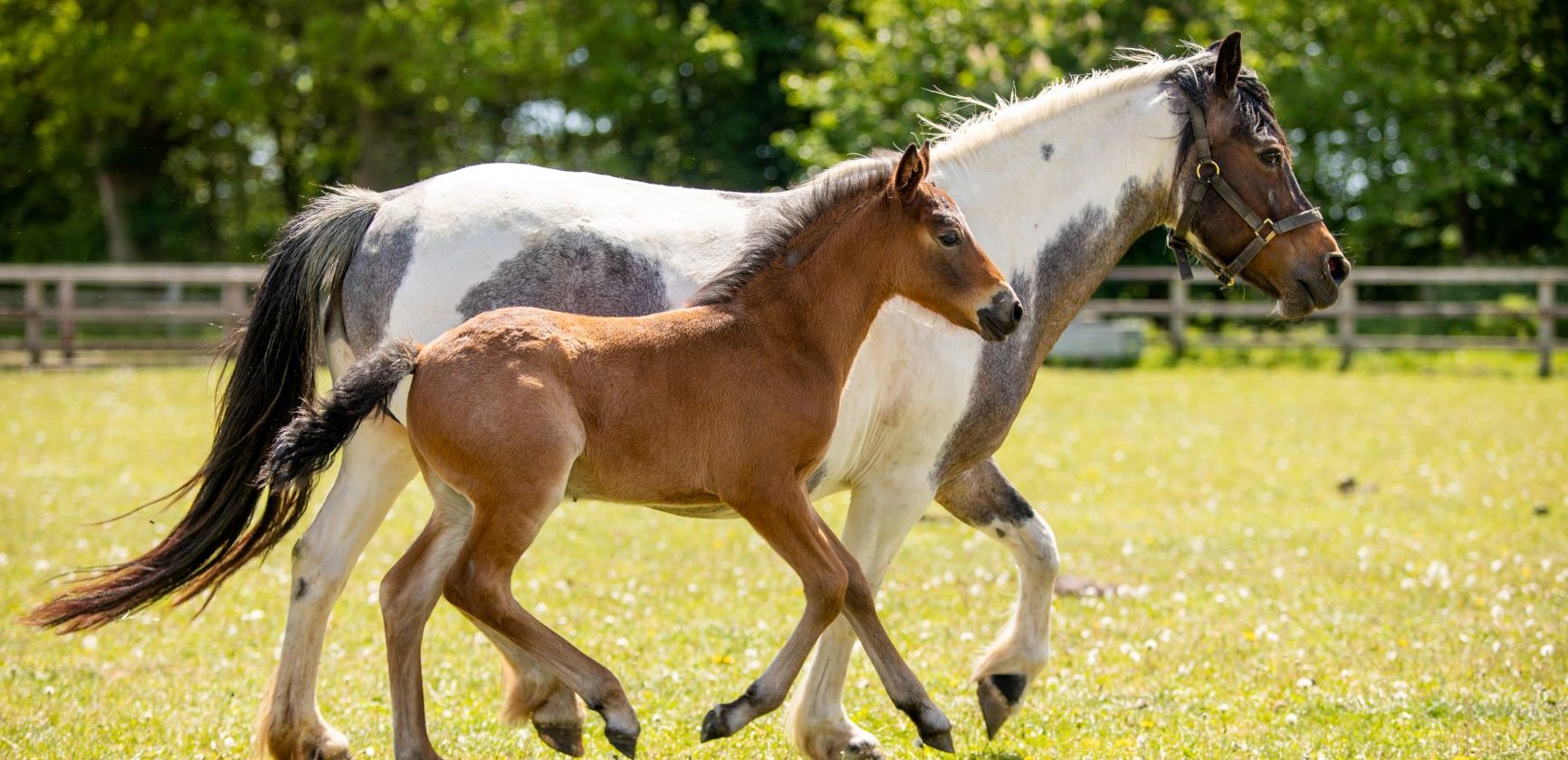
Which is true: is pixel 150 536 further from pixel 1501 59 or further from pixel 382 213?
pixel 1501 59

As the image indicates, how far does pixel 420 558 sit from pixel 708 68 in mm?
24081

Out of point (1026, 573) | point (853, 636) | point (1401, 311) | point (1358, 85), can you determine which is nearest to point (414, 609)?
point (853, 636)

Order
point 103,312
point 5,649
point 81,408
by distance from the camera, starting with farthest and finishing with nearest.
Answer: point 103,312, point 81,408, point 5,649

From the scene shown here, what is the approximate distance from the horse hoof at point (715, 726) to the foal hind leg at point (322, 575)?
1.42 m

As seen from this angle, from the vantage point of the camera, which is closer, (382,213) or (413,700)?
(413,700)

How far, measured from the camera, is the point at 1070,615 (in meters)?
7.06

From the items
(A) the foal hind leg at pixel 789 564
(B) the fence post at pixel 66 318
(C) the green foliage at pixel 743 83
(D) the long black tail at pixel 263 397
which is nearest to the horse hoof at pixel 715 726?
(A) the foal hind leg at pixel 789 564

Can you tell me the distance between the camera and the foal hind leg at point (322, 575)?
4.57 m

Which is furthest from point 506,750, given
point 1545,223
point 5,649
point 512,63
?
point 1545,223

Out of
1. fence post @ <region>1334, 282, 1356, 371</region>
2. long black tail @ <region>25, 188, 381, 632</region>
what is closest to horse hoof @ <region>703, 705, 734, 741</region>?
long black tail @ <region>25, 188, 381, 632</region>

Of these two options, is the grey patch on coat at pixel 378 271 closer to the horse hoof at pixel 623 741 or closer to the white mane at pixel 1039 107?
the horse hoof at pixel 623 741

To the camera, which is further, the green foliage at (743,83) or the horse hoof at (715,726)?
the green foliage at (743,83)

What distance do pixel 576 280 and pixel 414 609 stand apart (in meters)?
1.13

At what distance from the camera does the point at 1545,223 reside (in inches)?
1019
